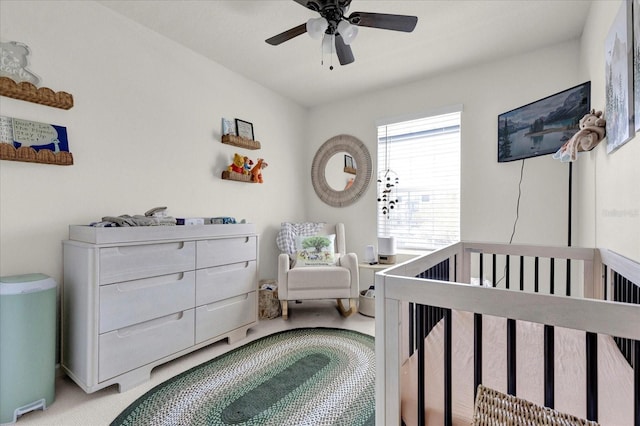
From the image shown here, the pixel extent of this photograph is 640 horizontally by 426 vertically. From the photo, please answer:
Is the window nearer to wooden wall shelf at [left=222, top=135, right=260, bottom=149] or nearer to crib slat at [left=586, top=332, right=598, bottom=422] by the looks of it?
wooden wall shelf at [left=222, top=135, right=260, bottom=149]

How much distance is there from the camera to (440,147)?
10.1 ft

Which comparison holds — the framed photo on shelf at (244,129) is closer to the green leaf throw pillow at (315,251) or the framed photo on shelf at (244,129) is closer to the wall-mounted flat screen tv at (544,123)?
the green leaf throw pillow at (315,251)

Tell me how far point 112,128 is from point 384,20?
1.93 meters

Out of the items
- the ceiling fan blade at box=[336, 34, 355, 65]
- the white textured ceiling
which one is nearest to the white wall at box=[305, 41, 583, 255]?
the white textured ceiling

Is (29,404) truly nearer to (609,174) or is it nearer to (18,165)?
(18,165)

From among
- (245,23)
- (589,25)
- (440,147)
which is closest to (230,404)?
(245,23)

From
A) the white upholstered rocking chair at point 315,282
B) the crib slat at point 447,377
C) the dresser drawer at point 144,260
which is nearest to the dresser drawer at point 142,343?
the dresser drawer at point 144,260

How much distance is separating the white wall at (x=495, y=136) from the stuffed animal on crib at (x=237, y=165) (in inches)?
58.6

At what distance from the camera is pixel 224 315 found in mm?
2281

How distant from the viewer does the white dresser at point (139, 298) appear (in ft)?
5.36

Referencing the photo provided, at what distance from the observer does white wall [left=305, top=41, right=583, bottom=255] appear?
2484 mm

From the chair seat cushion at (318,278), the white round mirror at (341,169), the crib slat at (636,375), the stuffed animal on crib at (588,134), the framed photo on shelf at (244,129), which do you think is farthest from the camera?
the white round mirror at (341,169)

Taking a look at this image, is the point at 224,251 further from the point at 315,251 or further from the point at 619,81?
the point at 619,81

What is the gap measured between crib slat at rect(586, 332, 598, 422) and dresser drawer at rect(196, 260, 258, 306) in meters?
2.05
